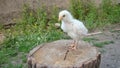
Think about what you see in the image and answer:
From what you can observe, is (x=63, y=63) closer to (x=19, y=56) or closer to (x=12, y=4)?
(x=19, y=56)

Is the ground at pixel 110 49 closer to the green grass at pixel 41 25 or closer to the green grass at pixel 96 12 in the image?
the green grass at pixel 41 25

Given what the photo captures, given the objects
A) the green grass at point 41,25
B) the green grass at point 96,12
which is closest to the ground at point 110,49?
the green grass at point 41,25

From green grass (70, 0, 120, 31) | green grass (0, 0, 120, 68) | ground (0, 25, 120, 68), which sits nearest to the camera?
ground (0, 25, 120, 68)

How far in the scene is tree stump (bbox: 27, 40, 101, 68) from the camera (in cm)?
398

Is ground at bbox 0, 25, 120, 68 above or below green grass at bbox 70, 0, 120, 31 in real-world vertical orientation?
below

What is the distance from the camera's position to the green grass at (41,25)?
627 cm

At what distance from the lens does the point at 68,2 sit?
8.38m

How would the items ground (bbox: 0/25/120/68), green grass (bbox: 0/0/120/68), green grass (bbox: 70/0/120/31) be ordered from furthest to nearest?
green grass (bbox: 70/0/120/31), green grass (bbox: 0/0/120/68), ground (bbox: 0/25/120/68)

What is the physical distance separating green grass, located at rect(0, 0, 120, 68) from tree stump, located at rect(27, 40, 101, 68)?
1.57 meters

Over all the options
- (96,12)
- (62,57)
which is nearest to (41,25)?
(96,12)

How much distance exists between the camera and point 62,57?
414 cm

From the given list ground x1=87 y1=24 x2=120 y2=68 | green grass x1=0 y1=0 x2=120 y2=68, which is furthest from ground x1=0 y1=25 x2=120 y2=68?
green grass x1=0 y1=0 x2=120 y2=68

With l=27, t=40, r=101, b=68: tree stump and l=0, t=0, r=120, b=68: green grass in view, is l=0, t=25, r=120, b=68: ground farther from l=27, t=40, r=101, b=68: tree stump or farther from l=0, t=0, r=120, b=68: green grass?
l=27, t=40, r=101, b=68: tree stump

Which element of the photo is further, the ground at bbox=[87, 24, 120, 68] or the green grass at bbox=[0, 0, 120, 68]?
the green grass at bbox=[0, 0, 120, 68]
